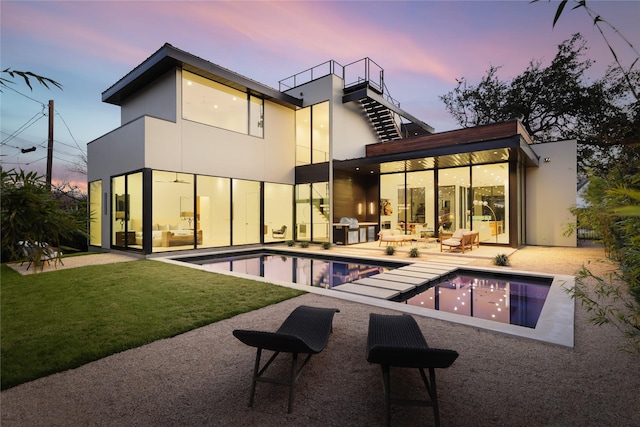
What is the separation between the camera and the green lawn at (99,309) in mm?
3105

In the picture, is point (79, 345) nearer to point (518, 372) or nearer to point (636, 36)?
point (518, 372)

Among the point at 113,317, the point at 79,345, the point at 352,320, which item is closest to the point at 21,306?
the point at 113,317

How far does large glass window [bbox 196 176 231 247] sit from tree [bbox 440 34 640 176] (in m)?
19.4

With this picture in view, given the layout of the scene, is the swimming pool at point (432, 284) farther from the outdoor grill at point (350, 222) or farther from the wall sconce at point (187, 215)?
the outdoor grill at point (350, 222)

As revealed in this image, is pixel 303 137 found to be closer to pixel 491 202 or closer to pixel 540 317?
pixel 491 202

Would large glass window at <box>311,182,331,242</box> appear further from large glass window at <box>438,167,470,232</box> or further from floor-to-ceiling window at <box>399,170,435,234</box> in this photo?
large glass window at <box>438,167,470,232</box>

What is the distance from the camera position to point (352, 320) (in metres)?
4.06

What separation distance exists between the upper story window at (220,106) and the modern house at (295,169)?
0.04 m

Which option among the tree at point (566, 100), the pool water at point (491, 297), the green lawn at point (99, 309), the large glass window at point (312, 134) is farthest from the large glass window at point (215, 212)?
the tree at point (566, 100)

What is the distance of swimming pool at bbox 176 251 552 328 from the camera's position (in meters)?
4.90

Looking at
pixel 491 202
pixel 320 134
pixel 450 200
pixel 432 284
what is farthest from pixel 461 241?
pixel 320 134

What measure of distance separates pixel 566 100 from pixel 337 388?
23.7 metres

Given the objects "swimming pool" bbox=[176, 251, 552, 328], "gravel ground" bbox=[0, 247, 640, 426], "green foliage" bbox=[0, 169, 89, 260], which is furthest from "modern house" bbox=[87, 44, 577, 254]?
"green foliage" bbox=[0, 169, 89, 260]

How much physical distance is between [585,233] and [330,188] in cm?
1329
